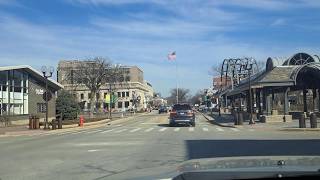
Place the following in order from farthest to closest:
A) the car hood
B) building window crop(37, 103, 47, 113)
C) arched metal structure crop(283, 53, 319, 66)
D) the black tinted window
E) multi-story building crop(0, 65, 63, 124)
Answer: building window crop(37, 103, 47, 113), multi-story building crop(0, 65, 63, 124), arched metal structure crop(283, 53, 319, 66), the black tinted window, the car hood

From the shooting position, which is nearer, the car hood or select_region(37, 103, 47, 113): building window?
the car hood

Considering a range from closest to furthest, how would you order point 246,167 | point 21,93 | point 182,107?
point 246,167, point 182,107, point 21,93

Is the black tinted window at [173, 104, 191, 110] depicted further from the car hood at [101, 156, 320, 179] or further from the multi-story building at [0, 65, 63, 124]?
the car hood at [101, 156, 320, 179]

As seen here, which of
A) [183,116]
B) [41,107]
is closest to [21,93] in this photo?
[41,107]

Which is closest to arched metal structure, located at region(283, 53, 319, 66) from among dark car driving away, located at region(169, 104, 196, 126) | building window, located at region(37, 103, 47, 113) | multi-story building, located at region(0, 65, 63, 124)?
dark car driving away, located at region(169, 104, 196, 126)

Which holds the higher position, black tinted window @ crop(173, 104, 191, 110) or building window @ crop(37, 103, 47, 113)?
building window @ crop(37, 103, 47, 113)

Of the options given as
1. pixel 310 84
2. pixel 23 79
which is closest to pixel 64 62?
pixel 23 79

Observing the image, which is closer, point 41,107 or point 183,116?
point 183,116

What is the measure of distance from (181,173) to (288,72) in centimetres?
4754

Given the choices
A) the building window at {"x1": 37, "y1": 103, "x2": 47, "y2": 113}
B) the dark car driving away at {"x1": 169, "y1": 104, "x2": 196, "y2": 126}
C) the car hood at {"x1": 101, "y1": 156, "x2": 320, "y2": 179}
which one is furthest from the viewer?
the building window at {"x1": 37, "y1": 103, "x2": 47, "y2": 113}

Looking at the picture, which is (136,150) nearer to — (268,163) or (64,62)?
(268,163)

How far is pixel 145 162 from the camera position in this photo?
1667 cm

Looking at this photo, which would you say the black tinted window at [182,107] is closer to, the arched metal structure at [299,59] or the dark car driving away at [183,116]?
the dark car driving away at [183,116]

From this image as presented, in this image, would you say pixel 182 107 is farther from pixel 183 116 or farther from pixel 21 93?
pixel 21 93
